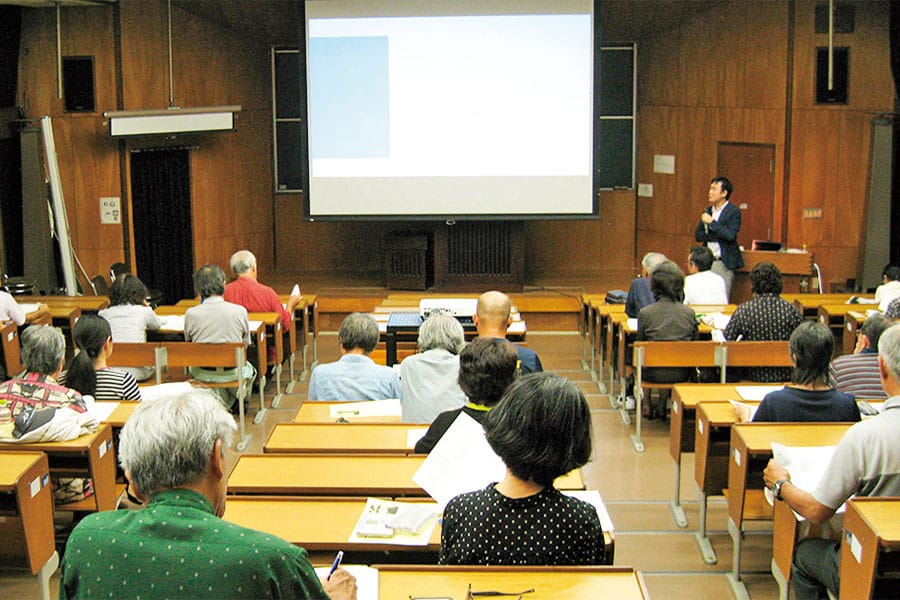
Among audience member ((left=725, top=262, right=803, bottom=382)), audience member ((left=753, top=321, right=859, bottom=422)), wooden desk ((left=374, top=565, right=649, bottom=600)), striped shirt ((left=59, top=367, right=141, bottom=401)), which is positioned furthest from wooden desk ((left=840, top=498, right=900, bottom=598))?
striped shirt ((left=59, top=367, right=141, bottom=401))

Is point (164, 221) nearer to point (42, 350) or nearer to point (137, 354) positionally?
point (137, 354)

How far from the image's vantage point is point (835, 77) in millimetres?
10016

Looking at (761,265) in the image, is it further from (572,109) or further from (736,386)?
(572,109)

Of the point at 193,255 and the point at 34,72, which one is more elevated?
the point at 34,72

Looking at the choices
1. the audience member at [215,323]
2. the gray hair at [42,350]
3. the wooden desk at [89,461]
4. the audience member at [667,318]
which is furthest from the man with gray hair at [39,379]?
the audience member at [667,318]

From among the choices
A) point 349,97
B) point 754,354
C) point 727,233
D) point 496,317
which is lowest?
point 754,354

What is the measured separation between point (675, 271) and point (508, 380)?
3.39 m

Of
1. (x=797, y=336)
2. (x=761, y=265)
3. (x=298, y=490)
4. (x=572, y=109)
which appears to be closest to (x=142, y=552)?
(x=298, y=490)

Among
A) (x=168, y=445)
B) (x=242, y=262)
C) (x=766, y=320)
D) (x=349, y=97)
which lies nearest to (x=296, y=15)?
(x=349, y=97)

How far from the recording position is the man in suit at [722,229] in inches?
360

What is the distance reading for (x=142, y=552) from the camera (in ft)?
6.44

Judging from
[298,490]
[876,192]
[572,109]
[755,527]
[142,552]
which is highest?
[572,109]

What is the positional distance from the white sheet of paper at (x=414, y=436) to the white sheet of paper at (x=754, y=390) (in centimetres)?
167

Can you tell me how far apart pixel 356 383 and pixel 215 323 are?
1883 millimetres
